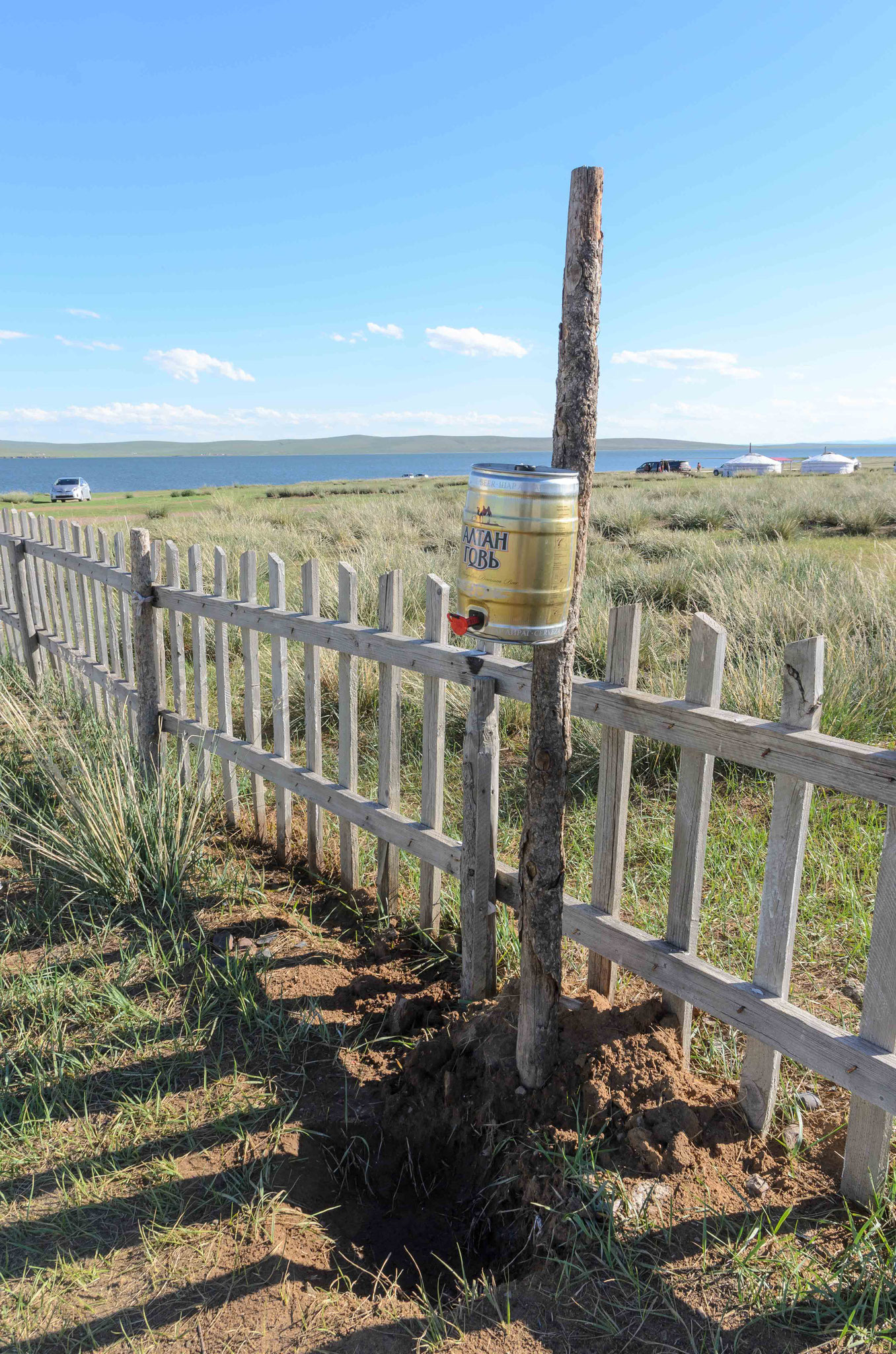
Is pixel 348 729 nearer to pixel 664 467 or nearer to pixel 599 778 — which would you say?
pixel 599 778

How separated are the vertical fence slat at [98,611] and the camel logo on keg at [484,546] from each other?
4516 mm

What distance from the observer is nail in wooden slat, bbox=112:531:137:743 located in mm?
5371

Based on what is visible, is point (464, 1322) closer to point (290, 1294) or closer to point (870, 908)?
point (290, 1294)

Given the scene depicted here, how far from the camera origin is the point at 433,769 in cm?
341

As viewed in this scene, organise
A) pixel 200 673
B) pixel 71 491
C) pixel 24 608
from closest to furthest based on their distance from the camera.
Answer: pixel 200 673 < pixel 24 608 < pixel 71 491

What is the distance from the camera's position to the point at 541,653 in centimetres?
214

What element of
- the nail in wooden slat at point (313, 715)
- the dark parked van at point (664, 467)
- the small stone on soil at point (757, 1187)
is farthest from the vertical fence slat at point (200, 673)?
the dark parked van at point (664, 467)

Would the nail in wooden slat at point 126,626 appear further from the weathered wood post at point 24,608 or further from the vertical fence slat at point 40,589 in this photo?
the weathered wood post at point 24,608

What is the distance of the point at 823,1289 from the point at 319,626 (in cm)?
283

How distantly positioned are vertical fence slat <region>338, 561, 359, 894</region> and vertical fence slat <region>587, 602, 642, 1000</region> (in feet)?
4.34

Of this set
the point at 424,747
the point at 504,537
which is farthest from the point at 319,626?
the point at 504,537

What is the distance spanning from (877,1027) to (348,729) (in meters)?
2.32

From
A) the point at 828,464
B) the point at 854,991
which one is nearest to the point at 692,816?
the point at 854,991

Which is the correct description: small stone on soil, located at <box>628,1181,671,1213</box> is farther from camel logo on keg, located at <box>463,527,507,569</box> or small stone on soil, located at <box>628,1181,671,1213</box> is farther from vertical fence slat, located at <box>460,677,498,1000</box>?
camel logo on keg, located at <box>463,527,507,569</box>
